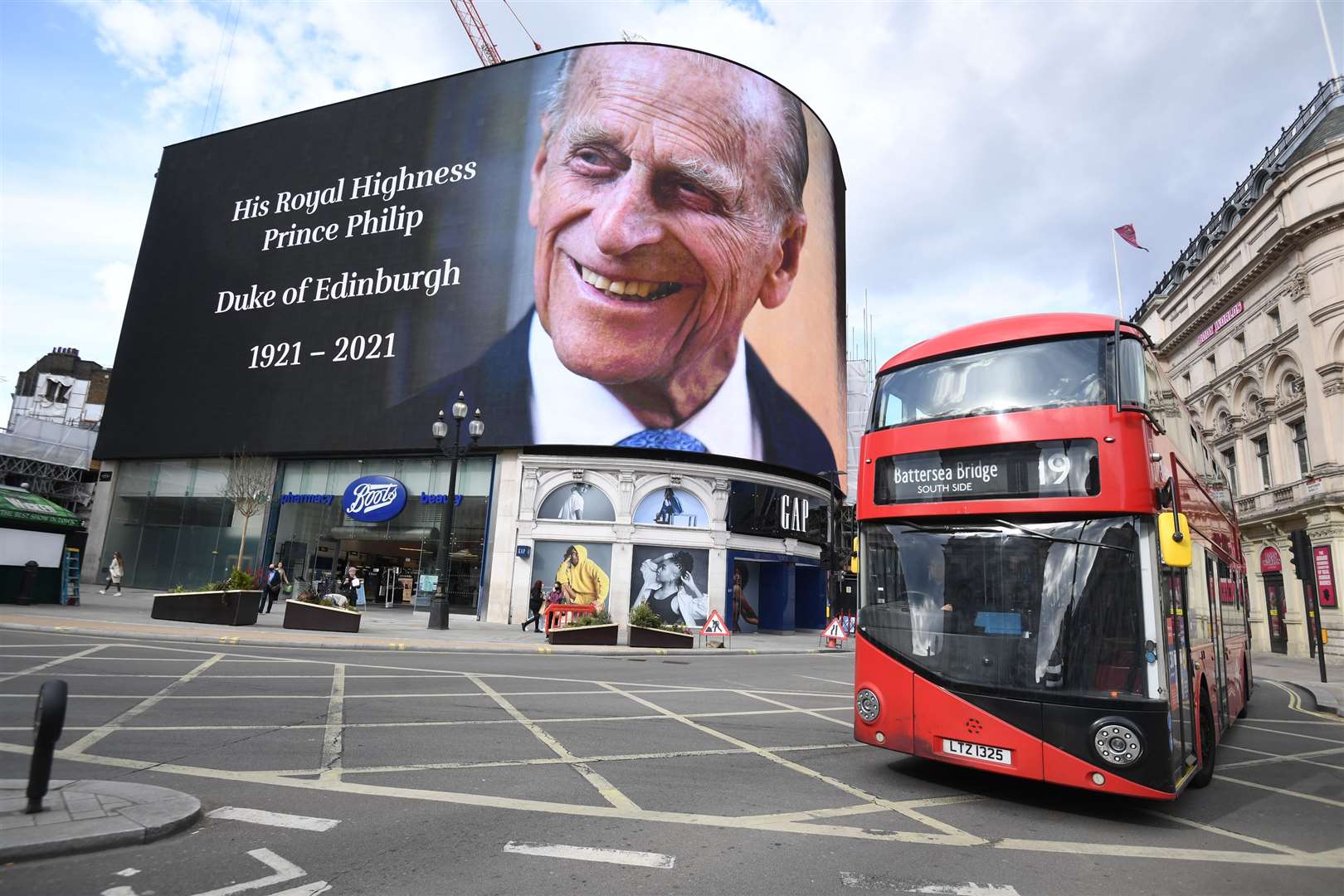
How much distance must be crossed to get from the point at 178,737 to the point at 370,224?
107ft

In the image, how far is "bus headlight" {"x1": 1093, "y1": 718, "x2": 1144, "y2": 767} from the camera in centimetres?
554

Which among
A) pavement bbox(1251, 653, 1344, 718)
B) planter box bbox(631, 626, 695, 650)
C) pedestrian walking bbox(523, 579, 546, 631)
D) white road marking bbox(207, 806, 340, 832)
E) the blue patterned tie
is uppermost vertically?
the blue patterned tie

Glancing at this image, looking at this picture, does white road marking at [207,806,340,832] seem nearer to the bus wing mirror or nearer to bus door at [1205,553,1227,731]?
the bus wing mirror

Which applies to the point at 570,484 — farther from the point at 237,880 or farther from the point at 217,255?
the point at 237,880

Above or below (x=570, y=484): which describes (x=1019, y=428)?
below

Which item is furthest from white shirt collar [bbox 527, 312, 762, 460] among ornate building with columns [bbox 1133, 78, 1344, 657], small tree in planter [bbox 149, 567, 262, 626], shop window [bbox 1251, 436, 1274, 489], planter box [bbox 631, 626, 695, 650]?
shop window [bbox 1251, 436, 1274, 489]

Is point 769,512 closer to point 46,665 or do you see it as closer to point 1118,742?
point 46,665

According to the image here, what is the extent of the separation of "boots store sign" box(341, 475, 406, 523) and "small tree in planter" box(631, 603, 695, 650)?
15.0m

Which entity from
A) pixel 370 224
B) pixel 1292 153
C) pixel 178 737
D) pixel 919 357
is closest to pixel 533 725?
pixel 178 737

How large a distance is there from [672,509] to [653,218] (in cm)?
1148

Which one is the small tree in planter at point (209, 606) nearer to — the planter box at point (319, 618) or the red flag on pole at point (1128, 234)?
the planter box at point (319, 618)

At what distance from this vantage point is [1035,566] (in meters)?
6.08

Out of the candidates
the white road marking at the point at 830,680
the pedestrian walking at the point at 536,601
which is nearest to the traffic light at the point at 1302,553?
the white road marking at the point at 830,680

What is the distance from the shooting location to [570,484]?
99.2ft
